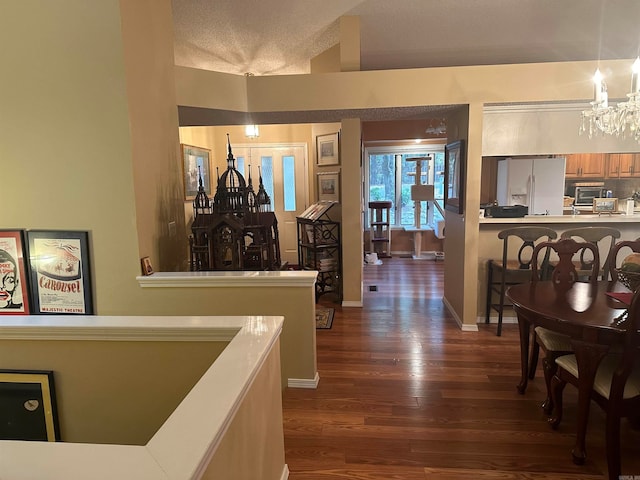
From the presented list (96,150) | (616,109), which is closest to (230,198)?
(96,150)

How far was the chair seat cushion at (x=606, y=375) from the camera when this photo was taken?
6.48 ft

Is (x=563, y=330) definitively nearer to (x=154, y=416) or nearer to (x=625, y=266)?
(x=625, y=266)

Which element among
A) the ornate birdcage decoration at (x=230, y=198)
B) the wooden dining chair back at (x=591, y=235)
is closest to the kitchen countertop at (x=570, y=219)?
the wooden dining chair back at (x=591, y=235)

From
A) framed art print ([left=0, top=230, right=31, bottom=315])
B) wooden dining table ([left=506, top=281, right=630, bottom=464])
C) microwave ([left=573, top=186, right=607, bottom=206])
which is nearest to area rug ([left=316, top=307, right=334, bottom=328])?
wooden dining table ([left=506, top=281, right=630, bottom=464])

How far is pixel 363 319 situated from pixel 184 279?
2224 millimetres

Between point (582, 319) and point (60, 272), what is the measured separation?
3.43 m

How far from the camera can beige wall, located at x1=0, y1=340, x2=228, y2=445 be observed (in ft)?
6.12

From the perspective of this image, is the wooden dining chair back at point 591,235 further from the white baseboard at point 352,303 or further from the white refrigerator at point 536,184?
the white baseboard at point 352,303

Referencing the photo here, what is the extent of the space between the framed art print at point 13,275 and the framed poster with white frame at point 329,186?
12.1 feet

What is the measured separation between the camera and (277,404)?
1.80 m

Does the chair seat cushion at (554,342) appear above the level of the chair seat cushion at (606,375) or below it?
above

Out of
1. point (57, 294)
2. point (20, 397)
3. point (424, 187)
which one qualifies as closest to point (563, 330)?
point (20, 397)

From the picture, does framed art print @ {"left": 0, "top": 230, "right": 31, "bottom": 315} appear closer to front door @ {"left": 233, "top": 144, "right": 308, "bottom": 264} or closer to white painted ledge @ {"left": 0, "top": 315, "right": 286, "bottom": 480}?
white painted ledge @ {"left": 0, "top": 315, "right": 286, "bottom": 480}

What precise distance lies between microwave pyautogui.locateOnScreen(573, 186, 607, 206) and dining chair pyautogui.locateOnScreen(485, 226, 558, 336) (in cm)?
268
